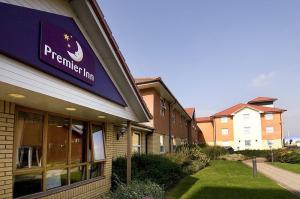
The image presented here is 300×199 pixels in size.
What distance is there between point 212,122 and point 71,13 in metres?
59.1

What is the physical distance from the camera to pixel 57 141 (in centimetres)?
792

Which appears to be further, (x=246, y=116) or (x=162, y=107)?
(x=246, y=116)

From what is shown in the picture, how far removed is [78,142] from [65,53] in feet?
11.4

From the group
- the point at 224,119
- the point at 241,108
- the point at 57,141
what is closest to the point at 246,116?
the point at 241,108

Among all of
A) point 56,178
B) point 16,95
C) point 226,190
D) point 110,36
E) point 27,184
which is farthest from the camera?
point 226,190

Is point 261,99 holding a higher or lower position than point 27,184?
higher

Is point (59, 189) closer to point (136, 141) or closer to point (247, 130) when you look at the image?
point (136, 141)

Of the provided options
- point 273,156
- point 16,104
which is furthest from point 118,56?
point 273,156

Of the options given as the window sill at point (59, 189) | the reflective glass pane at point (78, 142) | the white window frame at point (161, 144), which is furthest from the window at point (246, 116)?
the reflective glass pane at point (78, 142)

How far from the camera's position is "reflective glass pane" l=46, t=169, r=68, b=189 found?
7.55m

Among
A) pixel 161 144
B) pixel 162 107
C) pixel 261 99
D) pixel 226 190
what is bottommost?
pixel 226 190

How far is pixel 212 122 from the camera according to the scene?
64.2m

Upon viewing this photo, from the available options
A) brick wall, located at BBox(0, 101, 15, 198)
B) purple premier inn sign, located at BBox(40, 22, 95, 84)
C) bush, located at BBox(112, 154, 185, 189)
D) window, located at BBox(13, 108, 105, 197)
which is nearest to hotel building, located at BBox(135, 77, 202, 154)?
bush, located at BBox(112, 154, 185, 189)

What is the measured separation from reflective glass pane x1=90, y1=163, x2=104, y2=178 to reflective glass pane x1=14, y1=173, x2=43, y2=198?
2810 mm
